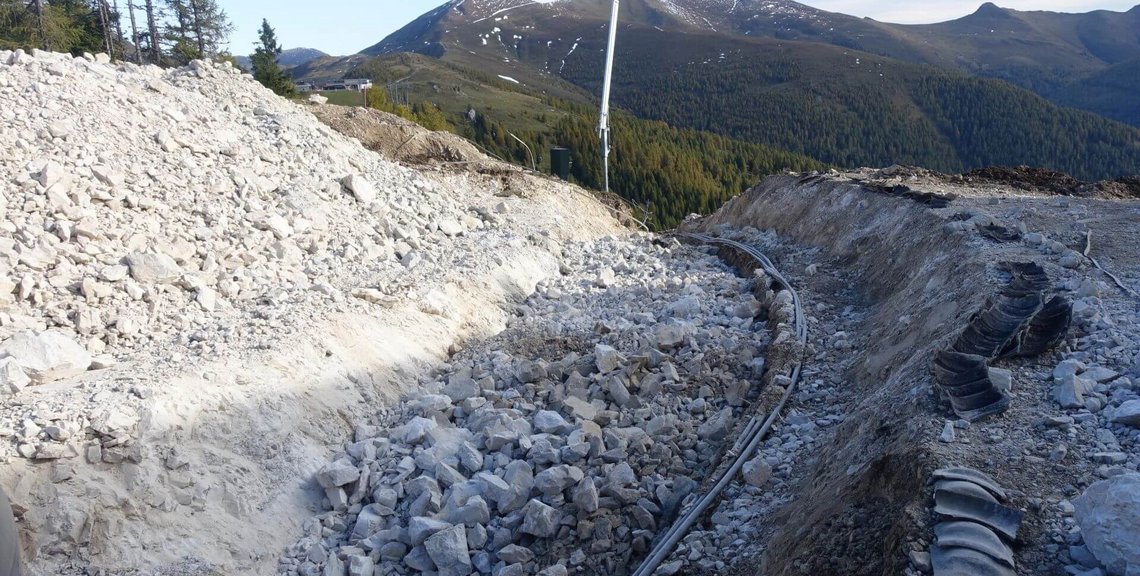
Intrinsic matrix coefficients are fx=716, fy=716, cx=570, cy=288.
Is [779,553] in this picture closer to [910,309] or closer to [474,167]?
[910,309]

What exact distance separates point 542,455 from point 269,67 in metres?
37.5

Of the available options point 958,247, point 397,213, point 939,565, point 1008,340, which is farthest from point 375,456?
point 958,247

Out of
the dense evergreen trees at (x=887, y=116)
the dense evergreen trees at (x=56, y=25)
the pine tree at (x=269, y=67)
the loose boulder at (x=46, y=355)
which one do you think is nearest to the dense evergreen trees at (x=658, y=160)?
the pine tree at (x=269, y=67)

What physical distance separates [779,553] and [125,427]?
218 inches

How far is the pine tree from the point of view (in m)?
35.2

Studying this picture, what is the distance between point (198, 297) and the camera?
8820 mm

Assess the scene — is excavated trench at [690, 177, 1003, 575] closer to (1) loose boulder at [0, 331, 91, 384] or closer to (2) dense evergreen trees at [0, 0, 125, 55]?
(1) loose boulder at [0, 331, 91, 384]

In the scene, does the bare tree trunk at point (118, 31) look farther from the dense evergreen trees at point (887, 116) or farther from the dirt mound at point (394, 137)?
the dense evergreen trees at point (887, 116)

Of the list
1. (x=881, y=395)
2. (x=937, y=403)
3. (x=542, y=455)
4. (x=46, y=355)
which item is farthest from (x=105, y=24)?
(x=937, y=403)

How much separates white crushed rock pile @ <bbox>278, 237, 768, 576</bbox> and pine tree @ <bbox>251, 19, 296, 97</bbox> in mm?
25672

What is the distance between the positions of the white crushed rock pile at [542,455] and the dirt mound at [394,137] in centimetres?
907

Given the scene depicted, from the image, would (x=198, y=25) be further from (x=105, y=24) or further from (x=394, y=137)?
(x=394, y=137)

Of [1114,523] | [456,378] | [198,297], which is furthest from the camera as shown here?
[456,378]

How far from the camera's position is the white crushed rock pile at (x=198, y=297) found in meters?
5.95
